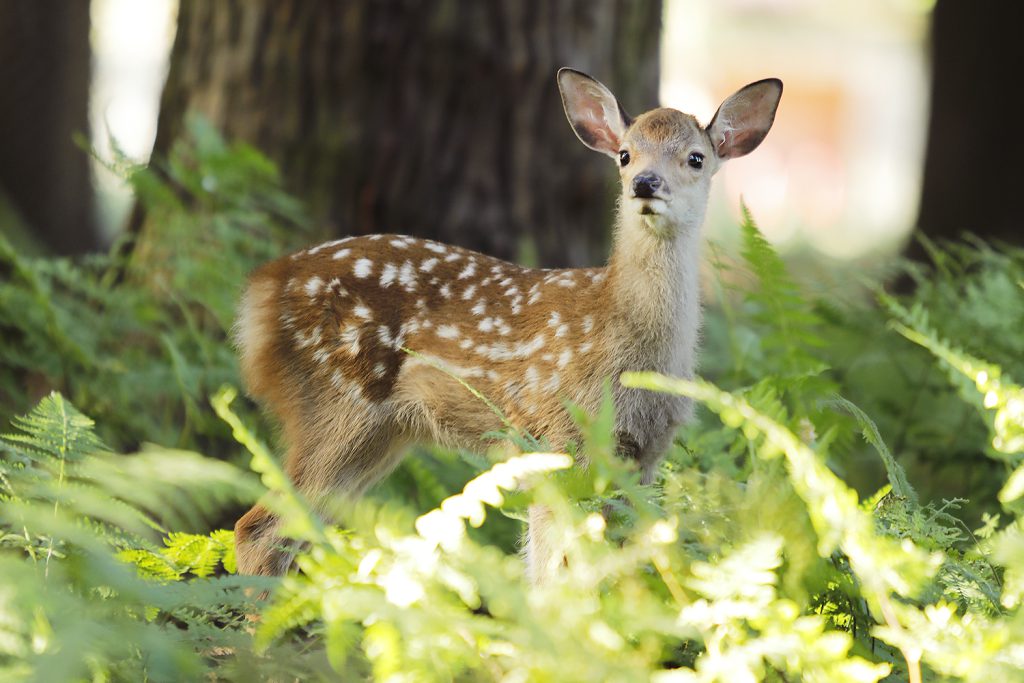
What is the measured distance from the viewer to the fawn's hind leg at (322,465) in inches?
135

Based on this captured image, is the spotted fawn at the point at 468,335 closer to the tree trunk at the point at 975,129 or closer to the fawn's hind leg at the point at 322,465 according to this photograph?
the fawn's hind leg at the point at 322,465

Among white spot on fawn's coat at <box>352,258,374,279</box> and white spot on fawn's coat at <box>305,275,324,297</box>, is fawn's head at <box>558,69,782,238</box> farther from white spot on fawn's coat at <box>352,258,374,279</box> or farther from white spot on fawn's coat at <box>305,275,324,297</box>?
white spot on fawn's coat at <box>305,275,324,297</box>

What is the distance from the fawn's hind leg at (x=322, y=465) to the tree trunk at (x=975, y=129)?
5.14 m

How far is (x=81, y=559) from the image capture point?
6.17 ft

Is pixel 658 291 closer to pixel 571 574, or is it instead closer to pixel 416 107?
pixel 571 574

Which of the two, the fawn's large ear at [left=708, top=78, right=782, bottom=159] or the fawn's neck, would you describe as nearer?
the fawn's neck

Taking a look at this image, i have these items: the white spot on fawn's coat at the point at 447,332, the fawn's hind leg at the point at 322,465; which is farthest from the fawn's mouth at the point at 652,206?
the fawn's hind leg at the point at 322,465

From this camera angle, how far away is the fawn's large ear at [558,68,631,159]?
12.3 feet

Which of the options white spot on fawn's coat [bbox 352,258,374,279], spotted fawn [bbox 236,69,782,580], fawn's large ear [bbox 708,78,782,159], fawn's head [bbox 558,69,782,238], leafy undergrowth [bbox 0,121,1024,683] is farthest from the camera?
fawn's large ear [bbox 708,78,782,159]

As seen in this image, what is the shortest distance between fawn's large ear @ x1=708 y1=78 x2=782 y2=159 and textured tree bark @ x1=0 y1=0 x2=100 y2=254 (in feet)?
17.9

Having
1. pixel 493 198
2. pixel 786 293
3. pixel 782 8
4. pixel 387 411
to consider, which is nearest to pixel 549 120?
pixel 493 198

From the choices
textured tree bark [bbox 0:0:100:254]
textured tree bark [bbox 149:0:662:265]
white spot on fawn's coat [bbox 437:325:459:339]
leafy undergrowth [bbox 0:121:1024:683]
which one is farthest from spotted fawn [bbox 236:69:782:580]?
textured tree bark [bbox 0:0:100:254]

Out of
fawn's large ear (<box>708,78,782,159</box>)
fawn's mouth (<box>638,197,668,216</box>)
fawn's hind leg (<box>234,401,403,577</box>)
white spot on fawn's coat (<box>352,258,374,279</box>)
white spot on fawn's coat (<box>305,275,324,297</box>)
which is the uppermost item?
fawn's large ear (<box>708,78,782,159</box>)

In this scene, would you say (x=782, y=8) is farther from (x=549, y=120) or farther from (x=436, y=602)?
(x=436, y=602)
